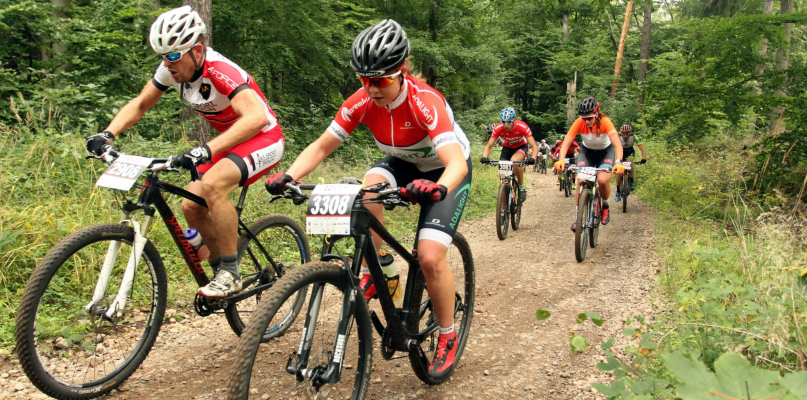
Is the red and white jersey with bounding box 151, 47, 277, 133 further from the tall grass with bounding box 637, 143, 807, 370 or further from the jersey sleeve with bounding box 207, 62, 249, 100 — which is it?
the tall grass with bounding box 637, 143, 807, 370

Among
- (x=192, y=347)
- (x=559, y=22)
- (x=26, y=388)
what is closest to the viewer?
(x=26, y=388)

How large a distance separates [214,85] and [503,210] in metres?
5.80

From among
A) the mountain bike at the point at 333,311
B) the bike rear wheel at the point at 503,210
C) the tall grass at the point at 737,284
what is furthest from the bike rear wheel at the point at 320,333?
the bike rear wheel at the point at 503,210

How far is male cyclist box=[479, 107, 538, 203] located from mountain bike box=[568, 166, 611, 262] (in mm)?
1696

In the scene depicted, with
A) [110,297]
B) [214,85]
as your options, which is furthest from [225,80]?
[110,297]

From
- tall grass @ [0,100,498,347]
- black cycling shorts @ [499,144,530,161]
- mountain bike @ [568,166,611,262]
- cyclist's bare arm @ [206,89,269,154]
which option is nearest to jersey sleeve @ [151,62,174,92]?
cyclist's bare arm @ [206,89,269,154]

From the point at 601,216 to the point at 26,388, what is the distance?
8.09 metres

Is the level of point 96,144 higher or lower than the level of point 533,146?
higher

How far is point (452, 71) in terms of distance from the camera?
63.5 ft

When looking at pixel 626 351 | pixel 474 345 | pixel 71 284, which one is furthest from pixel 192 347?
pixel 626 351

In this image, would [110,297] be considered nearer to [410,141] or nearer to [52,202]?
[410,141]

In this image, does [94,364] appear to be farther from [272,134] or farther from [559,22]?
[559,22]

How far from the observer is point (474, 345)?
395cm

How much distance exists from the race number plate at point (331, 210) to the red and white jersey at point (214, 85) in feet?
4.52
